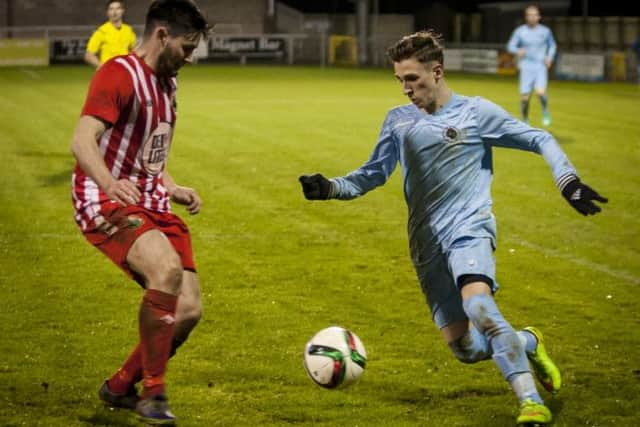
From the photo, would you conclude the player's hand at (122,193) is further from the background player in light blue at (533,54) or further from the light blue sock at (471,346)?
the background player in light blue at (533,54)

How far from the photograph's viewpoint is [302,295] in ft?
28.8

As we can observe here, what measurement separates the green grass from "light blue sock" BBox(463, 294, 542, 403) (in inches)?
22.7

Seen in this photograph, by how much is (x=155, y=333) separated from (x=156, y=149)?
882 mm

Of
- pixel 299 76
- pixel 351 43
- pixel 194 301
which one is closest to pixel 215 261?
pixel 194 301

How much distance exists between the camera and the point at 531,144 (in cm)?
558

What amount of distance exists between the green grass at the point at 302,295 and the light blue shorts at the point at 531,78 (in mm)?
3267

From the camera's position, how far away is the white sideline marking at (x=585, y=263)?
9.45 metres

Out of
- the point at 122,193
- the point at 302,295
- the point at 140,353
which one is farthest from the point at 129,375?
the point at 302,295

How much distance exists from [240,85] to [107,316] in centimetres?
2618

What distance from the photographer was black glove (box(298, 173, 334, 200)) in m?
5.84

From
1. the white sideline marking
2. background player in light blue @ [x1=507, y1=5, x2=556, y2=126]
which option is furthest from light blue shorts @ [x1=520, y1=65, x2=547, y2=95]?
the white sideline marking

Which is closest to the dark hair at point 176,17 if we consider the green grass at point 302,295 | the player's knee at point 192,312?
the player's knee at point 192,312

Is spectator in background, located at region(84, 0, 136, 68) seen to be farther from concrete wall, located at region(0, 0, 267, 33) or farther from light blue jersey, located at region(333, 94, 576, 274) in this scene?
concrete wall, located at region(0, 0, 267, 33)

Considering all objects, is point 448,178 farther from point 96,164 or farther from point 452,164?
point 96,164
